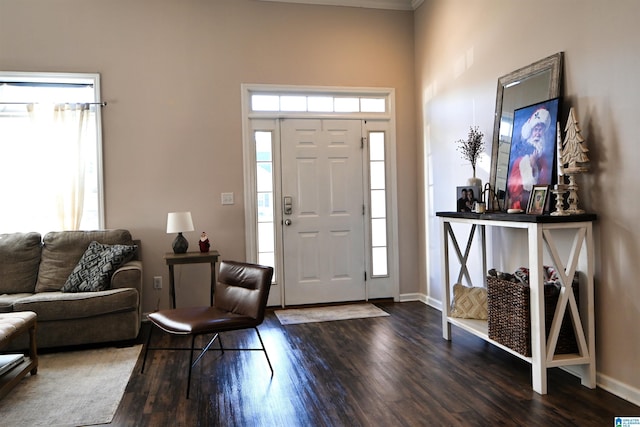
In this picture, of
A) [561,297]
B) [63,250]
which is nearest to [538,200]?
[561,297]

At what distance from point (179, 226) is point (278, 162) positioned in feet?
4.06

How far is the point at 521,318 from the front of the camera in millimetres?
2811

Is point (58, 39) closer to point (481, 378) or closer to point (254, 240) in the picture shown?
point (254, 240)

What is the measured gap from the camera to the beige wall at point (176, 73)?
445 centimetres

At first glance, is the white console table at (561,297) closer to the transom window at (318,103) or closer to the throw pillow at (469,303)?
the throw pillow at (469,303)

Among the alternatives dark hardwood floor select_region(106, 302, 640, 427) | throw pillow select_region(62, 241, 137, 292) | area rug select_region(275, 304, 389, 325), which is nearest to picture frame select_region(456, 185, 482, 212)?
dark hardwood floor select_region(106, 302, 640, 427)

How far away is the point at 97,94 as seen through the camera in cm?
449

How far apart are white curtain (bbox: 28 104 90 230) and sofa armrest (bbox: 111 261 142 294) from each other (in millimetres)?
955

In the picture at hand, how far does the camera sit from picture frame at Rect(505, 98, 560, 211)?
119 inches

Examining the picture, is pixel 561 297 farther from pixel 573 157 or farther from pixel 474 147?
pixel 474 147

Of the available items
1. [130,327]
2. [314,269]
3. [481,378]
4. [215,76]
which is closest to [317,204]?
[314,269]

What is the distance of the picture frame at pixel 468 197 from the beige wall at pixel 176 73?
202cm

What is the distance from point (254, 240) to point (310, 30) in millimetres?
2278

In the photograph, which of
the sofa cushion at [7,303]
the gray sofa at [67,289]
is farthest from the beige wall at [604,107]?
the sofa cushion at [7,303]
